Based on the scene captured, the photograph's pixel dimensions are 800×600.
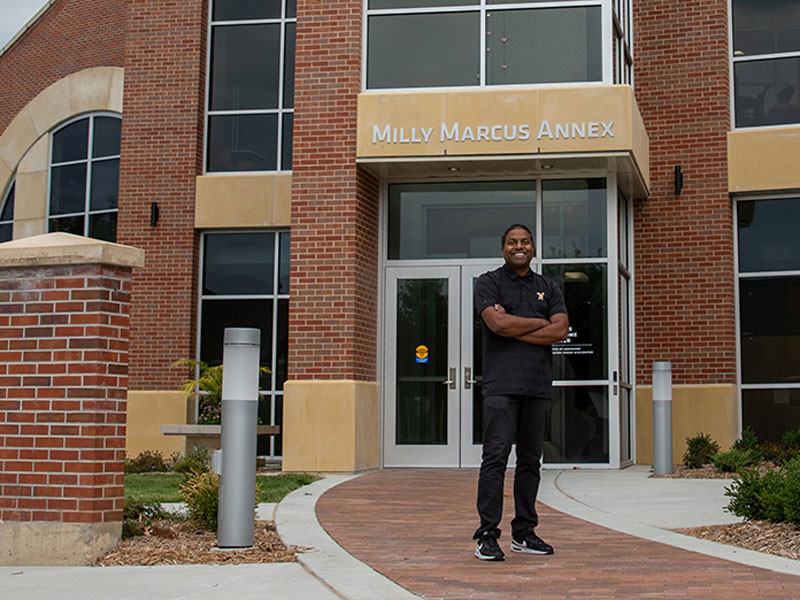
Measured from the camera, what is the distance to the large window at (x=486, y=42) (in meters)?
13.1

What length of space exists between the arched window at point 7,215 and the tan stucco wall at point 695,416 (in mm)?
11978

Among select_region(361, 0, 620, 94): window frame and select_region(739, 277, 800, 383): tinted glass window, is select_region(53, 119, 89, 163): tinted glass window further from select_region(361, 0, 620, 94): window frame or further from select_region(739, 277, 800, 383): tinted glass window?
select_region(739, 277, 800, 383): tinted glass window

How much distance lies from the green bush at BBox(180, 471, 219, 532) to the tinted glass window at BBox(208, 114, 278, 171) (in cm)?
939

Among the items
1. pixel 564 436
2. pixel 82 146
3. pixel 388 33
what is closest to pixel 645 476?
pixel 564 436

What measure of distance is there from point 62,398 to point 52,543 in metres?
0.89

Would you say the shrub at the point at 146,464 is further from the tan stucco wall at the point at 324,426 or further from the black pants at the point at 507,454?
the black pants at the point at 507,454

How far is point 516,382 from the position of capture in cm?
650

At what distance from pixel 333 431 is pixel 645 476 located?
372 cm

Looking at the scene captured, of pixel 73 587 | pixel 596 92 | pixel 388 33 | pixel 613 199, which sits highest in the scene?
pixel 388 33

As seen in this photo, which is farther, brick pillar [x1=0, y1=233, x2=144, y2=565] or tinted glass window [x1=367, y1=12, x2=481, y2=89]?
tinted glass window [x1=367, y1=12, x2=481, y2=89]

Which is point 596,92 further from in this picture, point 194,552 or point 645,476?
point 194,552

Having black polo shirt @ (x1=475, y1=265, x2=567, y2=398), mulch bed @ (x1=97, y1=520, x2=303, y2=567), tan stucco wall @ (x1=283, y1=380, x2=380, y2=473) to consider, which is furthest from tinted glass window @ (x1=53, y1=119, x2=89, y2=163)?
black polo shirt @ (x1=475, y1=265, x2=567, y2=398)

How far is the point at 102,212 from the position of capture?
58.2ft

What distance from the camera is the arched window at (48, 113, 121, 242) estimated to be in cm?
1777
